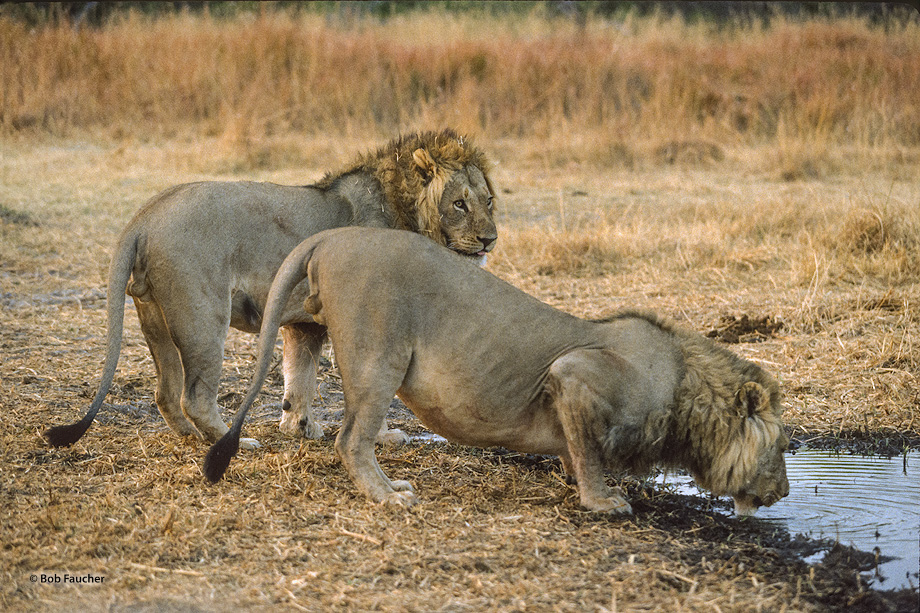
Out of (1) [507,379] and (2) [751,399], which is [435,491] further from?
(2) [751,399]

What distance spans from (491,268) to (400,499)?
424 centimetres

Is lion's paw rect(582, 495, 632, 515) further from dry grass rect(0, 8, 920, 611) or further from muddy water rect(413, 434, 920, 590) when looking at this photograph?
muddy water rect(413, 434, 920, 590)

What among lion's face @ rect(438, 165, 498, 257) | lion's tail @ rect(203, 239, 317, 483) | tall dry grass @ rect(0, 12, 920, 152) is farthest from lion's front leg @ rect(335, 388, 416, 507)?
tall dry grass @ rect(0, 12, 920, 152)

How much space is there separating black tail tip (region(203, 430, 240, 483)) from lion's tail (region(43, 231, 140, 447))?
60cm

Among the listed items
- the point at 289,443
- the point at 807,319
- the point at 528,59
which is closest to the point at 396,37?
the point at 528,59

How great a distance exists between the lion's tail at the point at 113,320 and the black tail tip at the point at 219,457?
60cm

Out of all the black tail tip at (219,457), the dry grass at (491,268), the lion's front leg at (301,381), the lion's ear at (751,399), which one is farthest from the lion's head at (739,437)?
the lion's front leg at (301,381)

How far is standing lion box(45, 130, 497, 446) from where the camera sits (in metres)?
4.12

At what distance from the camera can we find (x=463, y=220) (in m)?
4.70

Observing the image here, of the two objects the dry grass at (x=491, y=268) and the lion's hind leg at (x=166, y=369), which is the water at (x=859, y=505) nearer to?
the dry grass at (x=491, y=268)

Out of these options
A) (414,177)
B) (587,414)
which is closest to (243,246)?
(414,177)

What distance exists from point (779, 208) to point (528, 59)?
22.9 feet

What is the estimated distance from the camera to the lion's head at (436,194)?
15.3ft

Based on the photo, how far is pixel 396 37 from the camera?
659 inches
